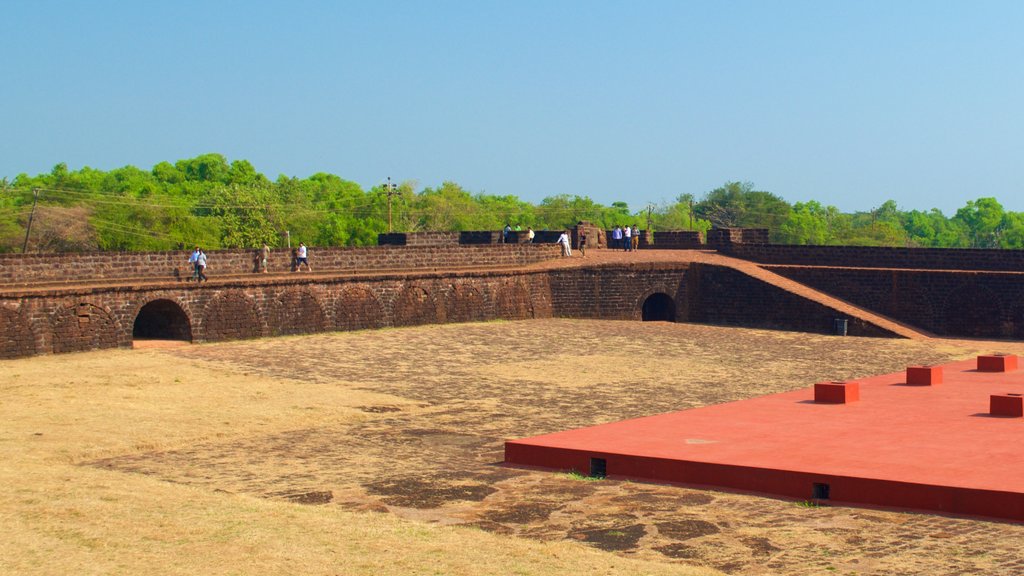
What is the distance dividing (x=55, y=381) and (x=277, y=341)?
5617 millimetres

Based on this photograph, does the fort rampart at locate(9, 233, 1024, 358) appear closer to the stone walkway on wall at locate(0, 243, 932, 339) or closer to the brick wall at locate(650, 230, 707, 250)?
the stone walkway on wall at locate(0, 243, 932, 339)

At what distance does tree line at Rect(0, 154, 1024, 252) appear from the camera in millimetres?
52406

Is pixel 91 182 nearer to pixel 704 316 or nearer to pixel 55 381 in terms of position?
pixel 704 316

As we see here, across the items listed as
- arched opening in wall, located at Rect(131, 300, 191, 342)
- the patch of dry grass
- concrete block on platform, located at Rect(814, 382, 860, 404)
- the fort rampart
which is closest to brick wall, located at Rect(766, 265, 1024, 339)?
the fort rampart

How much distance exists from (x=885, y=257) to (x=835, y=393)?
14528mm

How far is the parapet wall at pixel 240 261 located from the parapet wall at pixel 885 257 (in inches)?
196

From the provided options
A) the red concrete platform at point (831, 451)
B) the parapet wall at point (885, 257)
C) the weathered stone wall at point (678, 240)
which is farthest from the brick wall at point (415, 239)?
the red concrete platform at point (831, 451)

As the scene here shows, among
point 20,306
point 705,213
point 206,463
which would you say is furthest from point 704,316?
point 705,213

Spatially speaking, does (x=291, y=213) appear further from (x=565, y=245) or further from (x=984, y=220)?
(x=984, y=220)

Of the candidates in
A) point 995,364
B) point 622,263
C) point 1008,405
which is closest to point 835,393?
point 1008,405

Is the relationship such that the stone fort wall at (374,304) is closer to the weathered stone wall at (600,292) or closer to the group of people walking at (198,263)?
the weathered stone wall at (600,292)

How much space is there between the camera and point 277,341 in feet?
73.2

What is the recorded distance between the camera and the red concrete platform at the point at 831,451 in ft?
31.6

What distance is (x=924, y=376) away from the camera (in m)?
16.3
